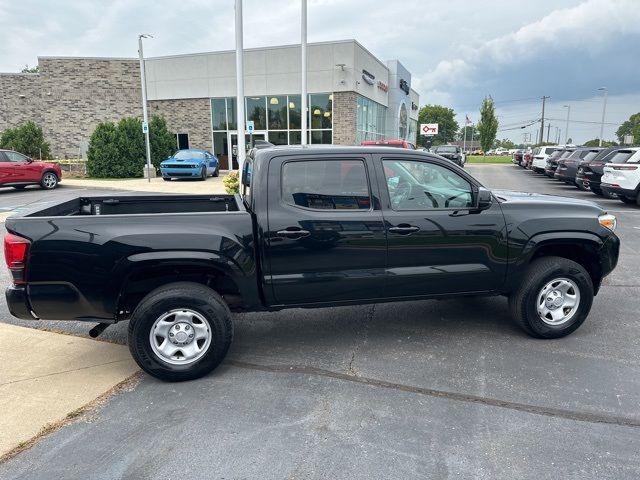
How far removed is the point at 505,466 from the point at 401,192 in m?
2.32

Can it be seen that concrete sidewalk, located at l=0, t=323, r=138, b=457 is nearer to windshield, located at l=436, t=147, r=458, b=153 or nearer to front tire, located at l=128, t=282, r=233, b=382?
front tire, located at l=128, t=282, r=233, b=382

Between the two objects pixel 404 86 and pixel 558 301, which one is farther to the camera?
pixel 404 86

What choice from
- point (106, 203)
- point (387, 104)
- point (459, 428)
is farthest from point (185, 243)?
point (387, 104)

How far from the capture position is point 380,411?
3396mm

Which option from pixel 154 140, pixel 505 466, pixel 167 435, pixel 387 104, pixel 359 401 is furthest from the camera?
pixel 387 104

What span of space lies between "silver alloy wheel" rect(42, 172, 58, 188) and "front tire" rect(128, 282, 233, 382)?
18.4m

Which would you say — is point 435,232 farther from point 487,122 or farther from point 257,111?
point 487,122

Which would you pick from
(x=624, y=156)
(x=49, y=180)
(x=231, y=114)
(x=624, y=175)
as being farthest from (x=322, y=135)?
(x=624, y=175)

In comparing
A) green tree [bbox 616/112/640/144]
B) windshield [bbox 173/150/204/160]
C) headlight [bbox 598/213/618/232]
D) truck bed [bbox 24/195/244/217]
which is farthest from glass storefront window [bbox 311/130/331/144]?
green tree [bbox 616/112/640/144]

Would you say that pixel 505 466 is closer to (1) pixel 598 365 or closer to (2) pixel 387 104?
(1) pixel 598 365

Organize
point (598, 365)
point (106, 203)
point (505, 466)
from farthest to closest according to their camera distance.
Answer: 1. point (106, 203)
2. point (598, 365)
3. point (505, 466)

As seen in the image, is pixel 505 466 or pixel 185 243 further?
pixel 185 243

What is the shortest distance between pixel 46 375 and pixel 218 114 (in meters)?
26.6

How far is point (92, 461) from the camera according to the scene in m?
2.89
